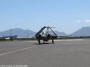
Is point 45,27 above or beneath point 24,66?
above

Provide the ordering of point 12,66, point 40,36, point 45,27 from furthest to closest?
point 45,27 → point 40,36 → point 12,66

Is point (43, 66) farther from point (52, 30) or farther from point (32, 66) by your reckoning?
point (52, 30)

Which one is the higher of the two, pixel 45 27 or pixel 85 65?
pixel 45 27

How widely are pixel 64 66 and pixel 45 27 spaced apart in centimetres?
4981

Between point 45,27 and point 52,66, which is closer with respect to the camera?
point 52,66

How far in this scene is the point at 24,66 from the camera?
13.0 metres

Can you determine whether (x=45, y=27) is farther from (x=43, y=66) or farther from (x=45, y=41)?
(x=43, y=66)

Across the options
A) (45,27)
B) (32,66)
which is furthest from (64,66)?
(45,27)

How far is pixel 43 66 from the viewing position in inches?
523

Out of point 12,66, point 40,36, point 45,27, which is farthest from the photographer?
point 45,27

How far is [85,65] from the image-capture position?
44.9 ft

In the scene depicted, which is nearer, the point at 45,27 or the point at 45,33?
the point at 45,33

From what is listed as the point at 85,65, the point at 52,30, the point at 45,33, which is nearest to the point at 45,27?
the point at 52,30

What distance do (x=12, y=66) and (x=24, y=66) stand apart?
550 millimetres
